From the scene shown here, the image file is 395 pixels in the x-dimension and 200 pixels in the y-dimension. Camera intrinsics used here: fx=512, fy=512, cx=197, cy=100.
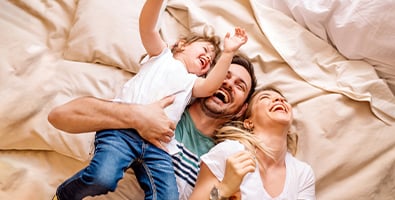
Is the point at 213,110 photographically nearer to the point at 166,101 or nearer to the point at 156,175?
the point at 166,101

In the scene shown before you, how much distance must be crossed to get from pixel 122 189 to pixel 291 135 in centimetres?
55

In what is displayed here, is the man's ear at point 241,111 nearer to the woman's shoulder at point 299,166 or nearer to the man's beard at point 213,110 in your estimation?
the man's beard at point 213,110

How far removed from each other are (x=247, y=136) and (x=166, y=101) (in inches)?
10.2

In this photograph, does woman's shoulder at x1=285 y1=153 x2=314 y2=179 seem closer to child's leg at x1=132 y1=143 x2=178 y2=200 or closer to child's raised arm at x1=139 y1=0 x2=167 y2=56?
child's leg at x1=132 y1=143 x2=178 y2=200

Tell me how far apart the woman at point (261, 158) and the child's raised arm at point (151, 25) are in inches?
12.5

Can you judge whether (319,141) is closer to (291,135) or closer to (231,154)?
(291,135)

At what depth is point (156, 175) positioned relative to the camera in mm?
1412

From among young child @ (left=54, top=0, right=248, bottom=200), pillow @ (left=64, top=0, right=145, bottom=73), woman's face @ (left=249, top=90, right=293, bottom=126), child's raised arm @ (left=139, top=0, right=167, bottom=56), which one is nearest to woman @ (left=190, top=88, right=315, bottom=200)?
woman's face @ (left=249, top=90, right=293, bottom=126)

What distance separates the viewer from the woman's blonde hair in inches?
58.6

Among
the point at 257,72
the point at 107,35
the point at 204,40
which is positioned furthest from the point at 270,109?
the point at 107,35

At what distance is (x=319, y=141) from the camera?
1586mm

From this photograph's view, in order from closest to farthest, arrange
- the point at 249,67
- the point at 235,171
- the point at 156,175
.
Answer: the point at 235,171 < the point at 156,175 < the point at 249,67

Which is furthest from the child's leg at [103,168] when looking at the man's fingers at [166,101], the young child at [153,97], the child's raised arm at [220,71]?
the child's raised arm at [220,71]

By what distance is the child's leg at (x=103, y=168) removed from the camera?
4.35ft
